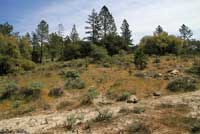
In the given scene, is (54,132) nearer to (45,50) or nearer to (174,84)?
(174,84)

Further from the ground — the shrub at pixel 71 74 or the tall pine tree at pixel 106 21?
the tall pine tree at pixel 106 21

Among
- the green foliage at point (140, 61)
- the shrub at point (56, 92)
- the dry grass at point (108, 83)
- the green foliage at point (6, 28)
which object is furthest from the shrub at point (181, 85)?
the green foliage at point (6, 28)

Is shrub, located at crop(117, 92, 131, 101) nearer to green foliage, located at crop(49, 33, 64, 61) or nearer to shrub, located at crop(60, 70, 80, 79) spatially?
shrub, located at crop(60, 70, 80, 79)

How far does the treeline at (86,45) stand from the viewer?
37812 millimetres

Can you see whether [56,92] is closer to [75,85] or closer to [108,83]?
[75,85]

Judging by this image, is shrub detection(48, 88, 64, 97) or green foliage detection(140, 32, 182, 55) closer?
shrub detection(48, 88, 64, 97)

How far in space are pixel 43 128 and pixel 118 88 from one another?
357 inches

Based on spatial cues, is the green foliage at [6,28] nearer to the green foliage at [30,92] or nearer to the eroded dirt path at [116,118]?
the green foliage at [30,92]

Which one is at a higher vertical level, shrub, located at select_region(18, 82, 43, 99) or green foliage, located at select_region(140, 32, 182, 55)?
green foliage, located at select_region(140, 32, 182, 55)

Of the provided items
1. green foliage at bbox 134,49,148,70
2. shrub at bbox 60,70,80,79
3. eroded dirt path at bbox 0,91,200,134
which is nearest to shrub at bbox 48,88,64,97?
eroded dirt path at bbox 0,91,200,134

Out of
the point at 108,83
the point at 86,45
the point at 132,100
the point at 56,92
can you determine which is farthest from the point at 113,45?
the point at 132,100

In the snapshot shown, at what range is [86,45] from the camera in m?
47.4

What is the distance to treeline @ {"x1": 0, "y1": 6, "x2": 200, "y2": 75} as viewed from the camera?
124 ft

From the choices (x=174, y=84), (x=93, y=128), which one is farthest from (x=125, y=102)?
(x=93, y=128)
